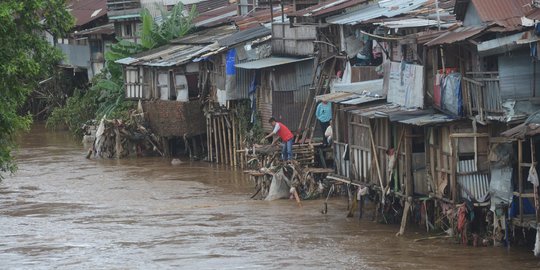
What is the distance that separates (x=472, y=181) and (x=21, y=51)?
23.3ft

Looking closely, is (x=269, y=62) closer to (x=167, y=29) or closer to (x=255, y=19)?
(x=255, y=19)

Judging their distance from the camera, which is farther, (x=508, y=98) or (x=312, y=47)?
(x=312, y=47)

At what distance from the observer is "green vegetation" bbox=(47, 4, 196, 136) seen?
3734 cm

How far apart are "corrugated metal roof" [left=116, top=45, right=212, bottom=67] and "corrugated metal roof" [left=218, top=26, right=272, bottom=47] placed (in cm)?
143

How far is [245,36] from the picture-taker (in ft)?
99.7

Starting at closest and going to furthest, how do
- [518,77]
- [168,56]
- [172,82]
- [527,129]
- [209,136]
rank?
[527,129]
[518,77]
[209,136]
[168,56]
[172,82]

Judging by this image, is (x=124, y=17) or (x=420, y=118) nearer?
(x=420, y=118)

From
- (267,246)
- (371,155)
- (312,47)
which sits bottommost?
(267,246)

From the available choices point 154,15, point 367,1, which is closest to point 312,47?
point 367,1

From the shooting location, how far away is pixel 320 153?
2491 cm

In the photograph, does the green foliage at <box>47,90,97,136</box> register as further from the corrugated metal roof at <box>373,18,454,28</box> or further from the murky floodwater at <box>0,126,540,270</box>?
the corrugated metal roof at <box>373,18,454,28</box>

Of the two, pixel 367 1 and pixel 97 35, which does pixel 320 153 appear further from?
pixel 97 35

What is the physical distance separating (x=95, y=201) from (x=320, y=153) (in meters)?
5.19

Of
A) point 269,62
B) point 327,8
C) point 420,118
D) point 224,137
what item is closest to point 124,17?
point 224,137
